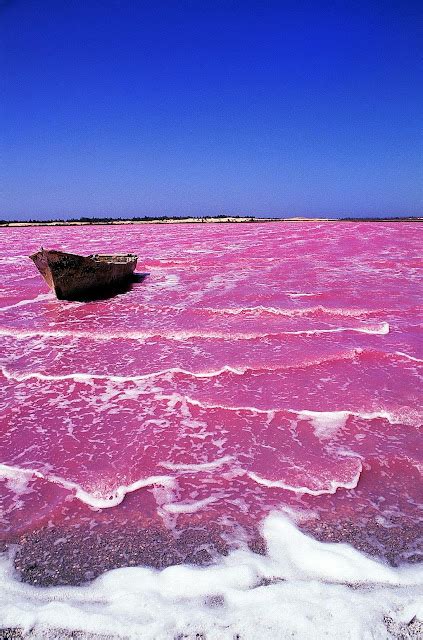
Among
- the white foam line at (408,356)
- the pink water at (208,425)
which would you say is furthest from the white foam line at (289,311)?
the white foam line at (408,356)

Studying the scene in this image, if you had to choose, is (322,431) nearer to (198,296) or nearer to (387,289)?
(198,296)

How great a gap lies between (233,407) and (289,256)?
1521cm

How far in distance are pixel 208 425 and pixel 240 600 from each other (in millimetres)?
2309

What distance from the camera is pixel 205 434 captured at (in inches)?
185

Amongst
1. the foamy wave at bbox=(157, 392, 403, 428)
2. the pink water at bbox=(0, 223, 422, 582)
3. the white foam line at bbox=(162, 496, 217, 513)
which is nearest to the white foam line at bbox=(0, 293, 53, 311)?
the pink water at bbox=(0, 223, 422, 582)

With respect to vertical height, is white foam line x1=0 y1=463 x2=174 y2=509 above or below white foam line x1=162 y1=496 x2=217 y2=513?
below

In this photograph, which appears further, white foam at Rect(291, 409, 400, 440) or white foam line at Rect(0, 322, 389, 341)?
white foam line at Rect(0, 322, 389, 341)

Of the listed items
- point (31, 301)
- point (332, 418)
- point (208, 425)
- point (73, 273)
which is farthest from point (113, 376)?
point (31, 301)

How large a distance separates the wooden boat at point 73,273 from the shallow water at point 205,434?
1.03m

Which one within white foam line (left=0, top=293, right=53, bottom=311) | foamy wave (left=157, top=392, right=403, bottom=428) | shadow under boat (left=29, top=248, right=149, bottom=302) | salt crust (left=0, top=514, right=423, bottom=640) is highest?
shadow under boat (left=29, top=248, right=149, bottom=302)

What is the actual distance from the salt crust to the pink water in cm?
18

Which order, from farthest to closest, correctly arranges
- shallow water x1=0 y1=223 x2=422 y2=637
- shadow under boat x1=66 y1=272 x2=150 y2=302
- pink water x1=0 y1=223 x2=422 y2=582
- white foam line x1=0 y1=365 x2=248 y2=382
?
shadow under boat x1=66 y1=272 x2=150 y2=302 < white foam line x1=0 y1=365 x2=248 y2=382 < pink water x1=0 y1=223 x2=422 y2=582 < shallow water x1=0 y1=223 x2=422 y2=637

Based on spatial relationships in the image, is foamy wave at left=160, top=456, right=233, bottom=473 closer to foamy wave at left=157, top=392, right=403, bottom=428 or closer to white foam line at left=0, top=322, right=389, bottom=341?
foamy wave at left=157, top=392, right=403, bottom=428

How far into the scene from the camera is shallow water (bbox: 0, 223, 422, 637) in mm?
3174
